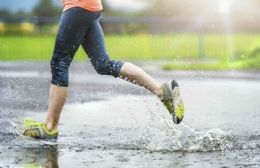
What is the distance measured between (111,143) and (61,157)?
863 millimetres

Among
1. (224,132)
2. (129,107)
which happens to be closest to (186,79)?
(129,107)

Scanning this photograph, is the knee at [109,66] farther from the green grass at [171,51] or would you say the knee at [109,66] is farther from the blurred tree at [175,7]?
the blurred tree at [175,7]

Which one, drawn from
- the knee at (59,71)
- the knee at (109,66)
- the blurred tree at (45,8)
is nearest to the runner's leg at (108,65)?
the knee at (109,66)

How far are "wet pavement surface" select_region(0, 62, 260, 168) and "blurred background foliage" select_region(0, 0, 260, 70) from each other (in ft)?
15.5

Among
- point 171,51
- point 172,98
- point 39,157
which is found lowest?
point 39,157

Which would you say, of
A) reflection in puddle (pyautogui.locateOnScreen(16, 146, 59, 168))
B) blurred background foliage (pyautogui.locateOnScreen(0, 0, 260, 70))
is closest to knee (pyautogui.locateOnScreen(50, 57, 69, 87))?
reflection in puddle (pyautogui.locateOnScreen(16, 146, 59, 168))

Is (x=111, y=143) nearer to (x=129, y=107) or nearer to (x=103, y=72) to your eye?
(x=103, y=72)

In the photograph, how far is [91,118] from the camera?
922cm

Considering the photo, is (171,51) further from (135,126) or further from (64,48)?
(64,48)

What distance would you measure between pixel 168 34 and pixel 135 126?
1793 centimetres

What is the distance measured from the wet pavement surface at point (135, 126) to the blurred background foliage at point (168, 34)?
472 cm

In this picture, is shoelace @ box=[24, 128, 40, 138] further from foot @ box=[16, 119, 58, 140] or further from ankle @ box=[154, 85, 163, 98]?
ankle @ box=[154, 85, 163, 98]

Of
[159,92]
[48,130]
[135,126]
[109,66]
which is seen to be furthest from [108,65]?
[135,126]

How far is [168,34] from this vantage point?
26344 millimetres
